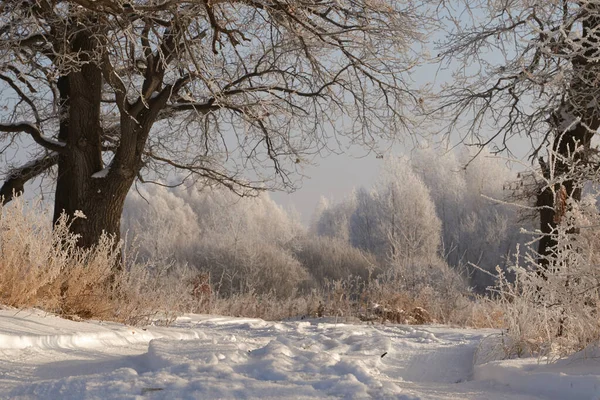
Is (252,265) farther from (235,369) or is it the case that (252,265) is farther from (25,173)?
(235,369)

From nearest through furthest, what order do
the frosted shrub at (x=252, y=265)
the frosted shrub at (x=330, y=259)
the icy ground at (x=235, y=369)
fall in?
the icy ground at (x=235, y=369), the frosted shrub at (x=252, y=265), the frosted shrub at (x=330, y=259)

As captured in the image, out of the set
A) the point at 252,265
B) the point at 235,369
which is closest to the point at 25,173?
the point at 235,369

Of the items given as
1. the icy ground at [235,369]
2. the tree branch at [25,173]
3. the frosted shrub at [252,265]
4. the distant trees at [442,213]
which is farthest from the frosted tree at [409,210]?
the icy ground at [235,369]

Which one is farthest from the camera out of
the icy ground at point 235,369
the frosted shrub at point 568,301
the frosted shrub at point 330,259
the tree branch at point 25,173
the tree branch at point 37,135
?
the frosted shrub at point 330,259

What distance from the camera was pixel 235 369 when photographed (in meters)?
3.40

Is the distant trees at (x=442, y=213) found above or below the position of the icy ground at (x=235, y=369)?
above

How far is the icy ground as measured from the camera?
3033 mm

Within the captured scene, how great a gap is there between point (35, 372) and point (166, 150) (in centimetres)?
968

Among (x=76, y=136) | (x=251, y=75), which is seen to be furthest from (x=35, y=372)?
(x=251, y=75)

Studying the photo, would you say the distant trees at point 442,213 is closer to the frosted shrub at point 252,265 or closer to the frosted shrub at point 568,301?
the frosted shrub at point 252,265

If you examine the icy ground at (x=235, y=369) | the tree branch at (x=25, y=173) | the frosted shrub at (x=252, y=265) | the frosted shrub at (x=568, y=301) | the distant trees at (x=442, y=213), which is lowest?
the icy ground at (x=235, y=369)

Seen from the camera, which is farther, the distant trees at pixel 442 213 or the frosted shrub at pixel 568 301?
the distant trees at pixel 442 213

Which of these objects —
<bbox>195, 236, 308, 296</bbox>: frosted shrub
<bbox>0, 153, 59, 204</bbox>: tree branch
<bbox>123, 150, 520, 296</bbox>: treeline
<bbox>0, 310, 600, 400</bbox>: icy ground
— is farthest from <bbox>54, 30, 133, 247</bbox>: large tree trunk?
<bbox>195, 236, 308, 296</bbox>: frosted shrub

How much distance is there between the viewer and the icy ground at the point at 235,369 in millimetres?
3033
